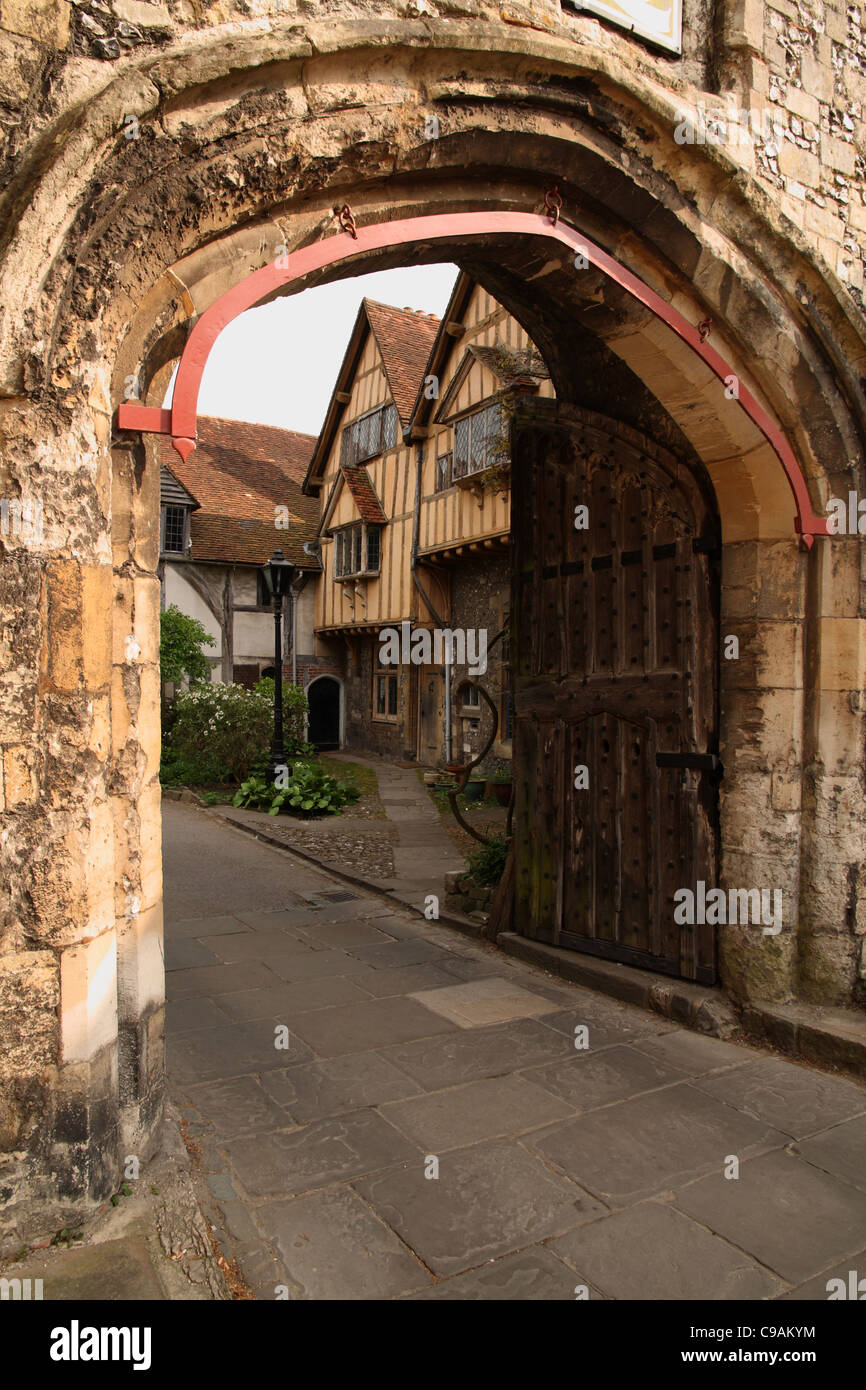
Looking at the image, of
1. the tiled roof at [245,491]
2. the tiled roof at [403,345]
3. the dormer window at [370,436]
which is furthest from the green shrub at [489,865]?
the tiled roof at [245,491]

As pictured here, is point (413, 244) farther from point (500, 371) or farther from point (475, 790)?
point (475, 790)

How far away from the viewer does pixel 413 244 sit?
3.79m

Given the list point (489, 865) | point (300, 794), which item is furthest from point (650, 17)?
point (300, 794)

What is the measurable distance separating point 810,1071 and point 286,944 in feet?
10.4

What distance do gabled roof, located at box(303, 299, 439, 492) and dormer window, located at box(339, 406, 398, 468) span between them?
1.47 feet

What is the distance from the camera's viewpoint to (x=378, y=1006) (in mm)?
4613

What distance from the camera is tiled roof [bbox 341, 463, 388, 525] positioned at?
1678 centimetres

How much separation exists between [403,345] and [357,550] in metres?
3.97

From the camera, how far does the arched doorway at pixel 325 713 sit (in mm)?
19656

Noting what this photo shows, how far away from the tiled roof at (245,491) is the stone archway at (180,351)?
572 inches

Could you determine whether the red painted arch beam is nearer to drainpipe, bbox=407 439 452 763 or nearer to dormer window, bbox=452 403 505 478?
dormer window, bbox=452 403 505 478

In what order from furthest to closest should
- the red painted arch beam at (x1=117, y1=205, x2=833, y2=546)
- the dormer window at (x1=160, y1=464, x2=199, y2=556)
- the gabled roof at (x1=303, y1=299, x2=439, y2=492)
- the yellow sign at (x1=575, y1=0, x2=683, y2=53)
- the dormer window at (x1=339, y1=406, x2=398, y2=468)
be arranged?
the dormer window at (x1=160, y1=464, x2=199, y2=556) < the dormer window at (x1=339, y1=406, x2=398, y2=468) < the gabled roof at (x1=303, y1=299, x2=439, y2=492) < the yellow sign at (x1=575, y1=0, x2=683, y2=53) < the red painted arch beam at (x1=117, y1=205, x2=833, y2=546)

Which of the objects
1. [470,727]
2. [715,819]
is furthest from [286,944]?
[470,727]

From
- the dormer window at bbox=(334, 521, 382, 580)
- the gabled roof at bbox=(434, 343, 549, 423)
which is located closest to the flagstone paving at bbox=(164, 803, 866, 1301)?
the gabled roof at bbox=(434, 343, 549, 423)
